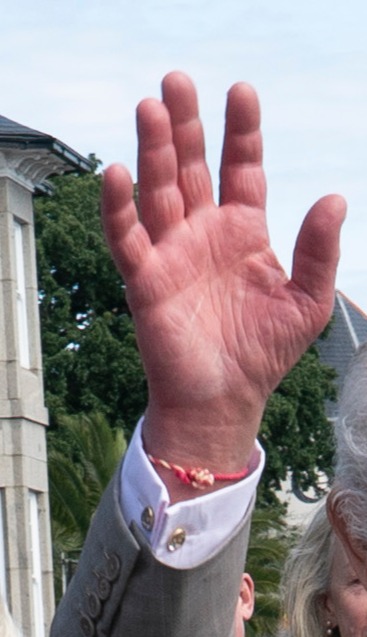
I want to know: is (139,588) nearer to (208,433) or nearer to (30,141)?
(208,433)

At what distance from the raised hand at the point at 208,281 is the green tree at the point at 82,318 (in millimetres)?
33899

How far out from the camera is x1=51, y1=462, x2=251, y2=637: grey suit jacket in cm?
272

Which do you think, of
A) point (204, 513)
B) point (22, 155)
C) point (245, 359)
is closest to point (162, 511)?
point (204, 513)

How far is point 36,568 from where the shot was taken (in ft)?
76.5

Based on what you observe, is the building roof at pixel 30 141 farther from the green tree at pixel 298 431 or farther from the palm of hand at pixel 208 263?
the palm of hand at pixel 208 263

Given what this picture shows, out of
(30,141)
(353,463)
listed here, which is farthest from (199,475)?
(30,141)

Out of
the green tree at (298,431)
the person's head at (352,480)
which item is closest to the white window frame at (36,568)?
the green tree at (298,431)

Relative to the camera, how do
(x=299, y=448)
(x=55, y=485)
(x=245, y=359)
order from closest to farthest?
(x=245, y=359), (x=55, y=485), (x=299, y=448)

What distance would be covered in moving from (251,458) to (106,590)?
0.85ft

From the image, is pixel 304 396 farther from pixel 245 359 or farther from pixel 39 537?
pixel 245 359

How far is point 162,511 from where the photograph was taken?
275 centimetres

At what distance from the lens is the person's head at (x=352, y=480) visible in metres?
3.18

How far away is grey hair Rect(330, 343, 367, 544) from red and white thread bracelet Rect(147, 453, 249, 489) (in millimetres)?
473

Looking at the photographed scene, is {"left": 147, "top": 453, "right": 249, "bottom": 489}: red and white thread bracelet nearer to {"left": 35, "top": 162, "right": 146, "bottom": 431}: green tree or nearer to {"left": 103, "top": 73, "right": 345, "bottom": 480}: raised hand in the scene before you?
{"left": 103, "top": 73, "right": 345, "bottom": 480}: raised hand
